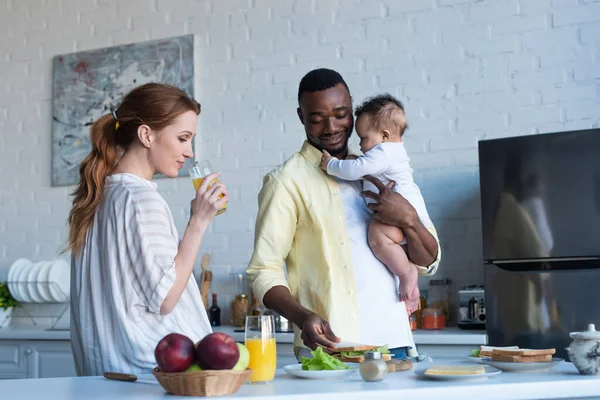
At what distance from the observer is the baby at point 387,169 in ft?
7.59

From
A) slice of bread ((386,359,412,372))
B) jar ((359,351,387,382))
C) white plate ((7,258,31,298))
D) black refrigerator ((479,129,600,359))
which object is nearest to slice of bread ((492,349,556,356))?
slice of bread ((386,359,412,372))

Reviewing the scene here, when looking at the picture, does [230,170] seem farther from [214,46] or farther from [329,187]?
[329,187]

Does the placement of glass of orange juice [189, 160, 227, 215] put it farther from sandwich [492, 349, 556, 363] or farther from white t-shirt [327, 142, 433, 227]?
sandwich [492, 349, 556, 363]

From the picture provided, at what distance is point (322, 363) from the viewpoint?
1.76m

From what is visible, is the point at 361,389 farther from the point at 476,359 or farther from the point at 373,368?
the point at 476,359

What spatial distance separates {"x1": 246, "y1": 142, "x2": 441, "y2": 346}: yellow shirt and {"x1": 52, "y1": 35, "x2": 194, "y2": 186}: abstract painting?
239 cm

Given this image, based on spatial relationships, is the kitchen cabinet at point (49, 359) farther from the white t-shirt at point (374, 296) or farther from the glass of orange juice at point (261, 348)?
the glass of orange juice at point (261, 348)

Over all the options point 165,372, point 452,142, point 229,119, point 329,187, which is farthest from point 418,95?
point 165,372

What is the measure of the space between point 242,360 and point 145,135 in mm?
764

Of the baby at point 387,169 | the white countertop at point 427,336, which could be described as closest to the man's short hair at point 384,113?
the baby at point 387,169

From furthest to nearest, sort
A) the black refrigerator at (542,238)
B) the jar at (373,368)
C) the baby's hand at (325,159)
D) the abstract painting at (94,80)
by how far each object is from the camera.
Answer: the abstract painting at (94,80), the black refrigerator at (542,238), the baby's hand at (325,159), the jar at (373,368)

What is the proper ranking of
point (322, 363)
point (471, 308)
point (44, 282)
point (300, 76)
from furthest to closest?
point (44, 282), point (300, 76), point (471, 308), point (322, 363)

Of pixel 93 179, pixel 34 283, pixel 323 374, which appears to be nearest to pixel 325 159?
pixel 93 179

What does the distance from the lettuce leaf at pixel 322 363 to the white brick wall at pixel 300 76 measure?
7.58 feet
